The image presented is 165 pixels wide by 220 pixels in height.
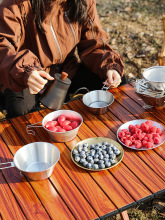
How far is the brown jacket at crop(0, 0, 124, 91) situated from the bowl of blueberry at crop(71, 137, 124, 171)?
537 millimetres

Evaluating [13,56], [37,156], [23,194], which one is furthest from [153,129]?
[13,56]

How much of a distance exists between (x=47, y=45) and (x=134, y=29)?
2.45 metres

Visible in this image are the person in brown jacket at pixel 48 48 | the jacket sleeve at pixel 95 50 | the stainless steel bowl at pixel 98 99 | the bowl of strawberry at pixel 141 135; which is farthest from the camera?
the jacket sleeve at pixel 95 50

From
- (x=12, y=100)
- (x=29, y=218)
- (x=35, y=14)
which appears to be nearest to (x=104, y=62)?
(x=35, y=14)

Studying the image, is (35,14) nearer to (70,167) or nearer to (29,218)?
(70,167)

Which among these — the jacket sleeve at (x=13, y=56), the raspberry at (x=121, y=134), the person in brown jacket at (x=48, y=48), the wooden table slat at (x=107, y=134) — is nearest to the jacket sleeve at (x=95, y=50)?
the person in brown jacket at (x=48, y=48)

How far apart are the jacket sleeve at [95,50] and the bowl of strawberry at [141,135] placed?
0.52 meters

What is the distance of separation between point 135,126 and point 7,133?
759 millimetres

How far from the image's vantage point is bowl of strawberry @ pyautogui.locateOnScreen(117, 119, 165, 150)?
1723 mm

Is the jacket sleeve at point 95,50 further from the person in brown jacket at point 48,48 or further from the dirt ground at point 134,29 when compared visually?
the dirt ground at point 134,29

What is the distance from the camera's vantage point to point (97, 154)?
1643 millimetres

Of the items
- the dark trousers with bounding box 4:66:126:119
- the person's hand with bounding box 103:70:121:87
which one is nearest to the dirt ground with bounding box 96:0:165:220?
the dark trousers with bounding box 4:66:126:119

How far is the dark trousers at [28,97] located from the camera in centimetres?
234

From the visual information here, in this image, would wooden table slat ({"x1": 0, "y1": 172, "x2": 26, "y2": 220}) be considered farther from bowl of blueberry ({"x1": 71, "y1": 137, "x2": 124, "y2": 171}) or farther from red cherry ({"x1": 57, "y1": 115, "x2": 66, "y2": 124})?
red cherry ({"x1": 57, "y1": 115, "x2": 66, "y2": 124})
